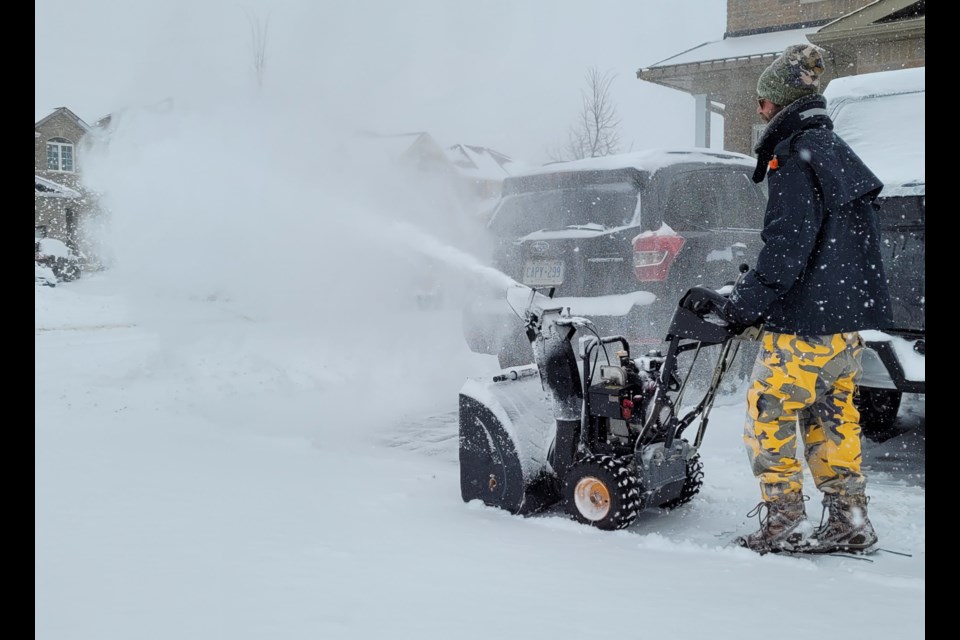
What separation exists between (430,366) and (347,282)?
4.03 feet

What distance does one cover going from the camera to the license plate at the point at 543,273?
5.76 meters

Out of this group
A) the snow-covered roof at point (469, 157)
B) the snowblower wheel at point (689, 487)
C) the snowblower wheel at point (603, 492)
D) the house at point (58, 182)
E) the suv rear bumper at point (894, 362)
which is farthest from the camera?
the house at point (58, 182)

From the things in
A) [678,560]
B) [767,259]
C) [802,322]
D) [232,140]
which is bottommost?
[678,560]

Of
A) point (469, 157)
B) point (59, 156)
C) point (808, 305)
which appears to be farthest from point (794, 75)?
point (59, 156)

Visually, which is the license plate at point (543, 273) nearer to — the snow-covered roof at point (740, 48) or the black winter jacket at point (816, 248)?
the black winter jacket at point (816, 248)

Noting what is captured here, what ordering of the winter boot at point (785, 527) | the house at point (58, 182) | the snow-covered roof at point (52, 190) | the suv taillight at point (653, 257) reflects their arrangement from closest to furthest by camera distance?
the winter boot at point (785, 527) < the suv taillight at point (653, 257) < the house at point (58, 182) < the snow-covered roof at point (52, 190)

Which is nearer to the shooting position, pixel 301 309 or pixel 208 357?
pixel 301 309

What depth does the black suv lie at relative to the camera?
220 inches

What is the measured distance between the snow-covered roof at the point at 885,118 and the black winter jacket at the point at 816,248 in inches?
74.2

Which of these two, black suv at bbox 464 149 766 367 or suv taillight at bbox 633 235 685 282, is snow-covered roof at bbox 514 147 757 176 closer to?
black suv at bbox 464 149 766 367

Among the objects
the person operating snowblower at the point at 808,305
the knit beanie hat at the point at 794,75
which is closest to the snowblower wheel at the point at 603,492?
the person operating snowblower at the point at 808,305

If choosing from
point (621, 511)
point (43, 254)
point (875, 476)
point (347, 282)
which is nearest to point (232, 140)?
point (347, 282)

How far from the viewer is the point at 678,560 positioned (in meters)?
3.07

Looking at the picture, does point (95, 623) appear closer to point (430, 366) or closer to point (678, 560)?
point (678, 560)
